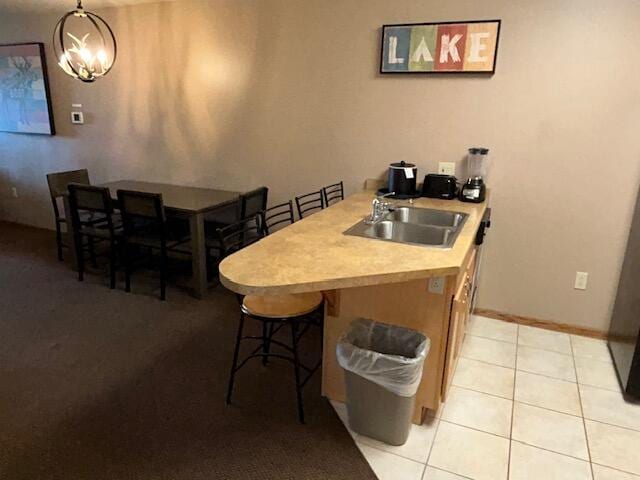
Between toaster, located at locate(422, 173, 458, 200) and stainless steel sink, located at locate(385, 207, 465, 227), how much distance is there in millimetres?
347

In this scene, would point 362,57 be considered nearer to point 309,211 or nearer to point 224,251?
point 309,211

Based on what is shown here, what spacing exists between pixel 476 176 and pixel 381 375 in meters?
1.67

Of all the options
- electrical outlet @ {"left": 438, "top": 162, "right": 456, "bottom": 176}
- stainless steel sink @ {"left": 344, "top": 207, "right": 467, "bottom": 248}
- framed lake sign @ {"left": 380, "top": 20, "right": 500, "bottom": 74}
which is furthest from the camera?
electrical outlet @ {"left": 438, "top": 162, "right": 456, "bottom": 176}

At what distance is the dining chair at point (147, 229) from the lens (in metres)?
3.18

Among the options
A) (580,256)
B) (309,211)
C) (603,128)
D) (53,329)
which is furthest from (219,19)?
(580,256)

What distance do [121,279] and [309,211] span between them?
174cm

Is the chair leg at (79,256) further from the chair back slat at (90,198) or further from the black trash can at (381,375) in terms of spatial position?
the black trash can at (381,375)

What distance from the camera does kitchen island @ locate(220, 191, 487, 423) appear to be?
1.50m

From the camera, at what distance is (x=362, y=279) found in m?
1.51

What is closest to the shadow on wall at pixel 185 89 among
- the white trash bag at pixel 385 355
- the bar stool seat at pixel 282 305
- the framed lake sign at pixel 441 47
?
the framed lake sign at pixel 441 47

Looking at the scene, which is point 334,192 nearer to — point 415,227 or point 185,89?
point 415,227

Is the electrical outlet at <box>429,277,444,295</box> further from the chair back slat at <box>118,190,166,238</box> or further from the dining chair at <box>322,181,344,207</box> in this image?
the chair back slat at <box>118,190,166,238</box>

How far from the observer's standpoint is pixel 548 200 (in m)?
2.80

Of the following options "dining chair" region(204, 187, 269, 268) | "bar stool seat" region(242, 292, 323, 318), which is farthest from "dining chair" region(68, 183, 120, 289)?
"bar stool seat" region(242, 292, 323, 318)
